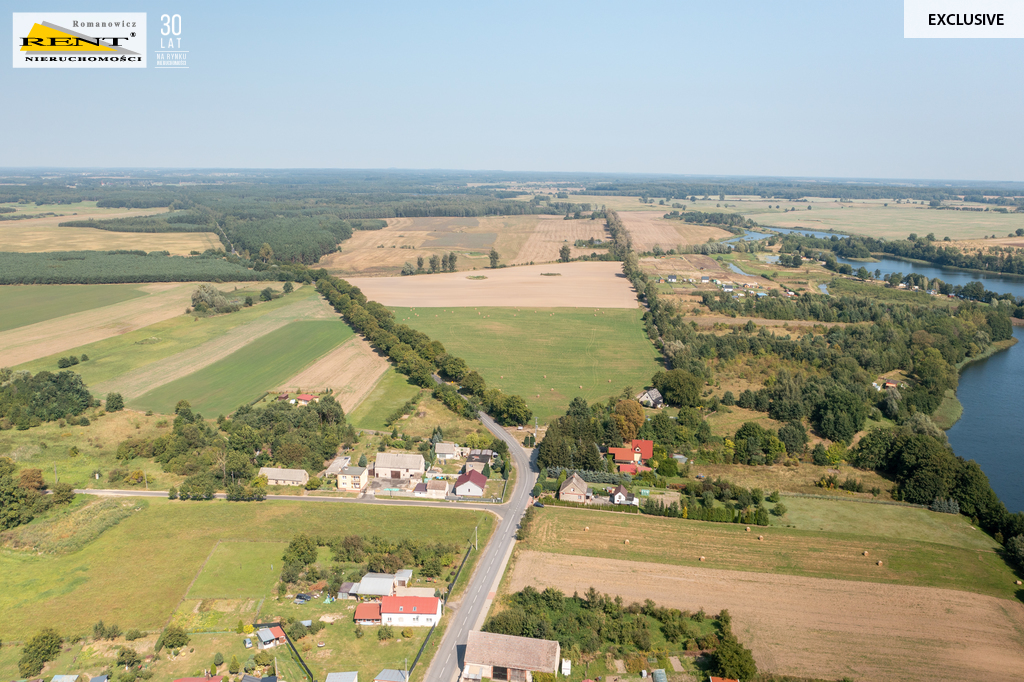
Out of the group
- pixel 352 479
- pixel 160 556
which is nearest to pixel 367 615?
pixel 160 556

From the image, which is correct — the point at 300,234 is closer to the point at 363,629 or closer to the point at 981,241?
the point at 363,629

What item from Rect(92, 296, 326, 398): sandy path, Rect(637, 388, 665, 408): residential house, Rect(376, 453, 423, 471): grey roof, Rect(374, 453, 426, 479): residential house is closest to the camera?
Rect(374, 453, 426, 479): residential house

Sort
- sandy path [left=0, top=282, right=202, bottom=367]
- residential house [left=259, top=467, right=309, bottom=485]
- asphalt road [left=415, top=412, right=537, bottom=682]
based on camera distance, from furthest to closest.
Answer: sandy path [left=0, top=282, right=202, bottom=367], residential house [left=259, top=467, right=309, bottom=485], asphalt road [left=415, top=412, right=537, bottom=682]

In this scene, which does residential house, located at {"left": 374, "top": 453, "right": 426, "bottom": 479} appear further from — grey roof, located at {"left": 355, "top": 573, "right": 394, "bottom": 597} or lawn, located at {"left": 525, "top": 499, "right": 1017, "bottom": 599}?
grey roof, located at {"left": 355, "top": 573, "right": 394, "bottom": 597}

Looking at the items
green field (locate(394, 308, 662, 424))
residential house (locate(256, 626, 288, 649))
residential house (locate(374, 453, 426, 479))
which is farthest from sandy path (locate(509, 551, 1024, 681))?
green field (locate(394, 308, 662, 424))

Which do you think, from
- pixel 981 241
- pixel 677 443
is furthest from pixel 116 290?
pixel 981 241

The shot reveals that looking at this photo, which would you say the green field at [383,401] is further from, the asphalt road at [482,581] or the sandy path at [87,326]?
the sandy path at [87,326]

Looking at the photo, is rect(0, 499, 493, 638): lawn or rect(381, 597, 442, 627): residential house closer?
rect(381, 597, 442, 627): residential house
